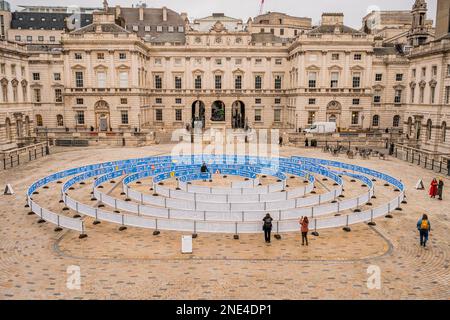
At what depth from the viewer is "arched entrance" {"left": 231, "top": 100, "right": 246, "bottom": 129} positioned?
78812mm

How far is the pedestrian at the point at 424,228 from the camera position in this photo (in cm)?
2017

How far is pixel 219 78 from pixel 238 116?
9524 millimetres

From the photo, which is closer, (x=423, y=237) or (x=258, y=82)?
(x=423, y=237)

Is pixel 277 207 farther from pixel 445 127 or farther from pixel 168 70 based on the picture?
pixel 168 70

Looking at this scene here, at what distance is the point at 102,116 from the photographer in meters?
70.1

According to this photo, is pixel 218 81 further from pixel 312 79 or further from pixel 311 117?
pixel 311 117

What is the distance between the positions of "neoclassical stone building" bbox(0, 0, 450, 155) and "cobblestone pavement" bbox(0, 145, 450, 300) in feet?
143

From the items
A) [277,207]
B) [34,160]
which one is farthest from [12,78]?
[277,207]

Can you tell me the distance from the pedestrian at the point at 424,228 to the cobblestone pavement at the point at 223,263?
0.48m

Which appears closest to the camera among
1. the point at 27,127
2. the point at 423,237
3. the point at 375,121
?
the point at 423,237

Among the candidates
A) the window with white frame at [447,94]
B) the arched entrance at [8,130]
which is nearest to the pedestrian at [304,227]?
the window with white frame at [447,94]

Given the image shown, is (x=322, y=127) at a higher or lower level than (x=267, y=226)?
higher

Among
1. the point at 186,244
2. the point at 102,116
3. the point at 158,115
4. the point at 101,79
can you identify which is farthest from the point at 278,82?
the point at 186,244
